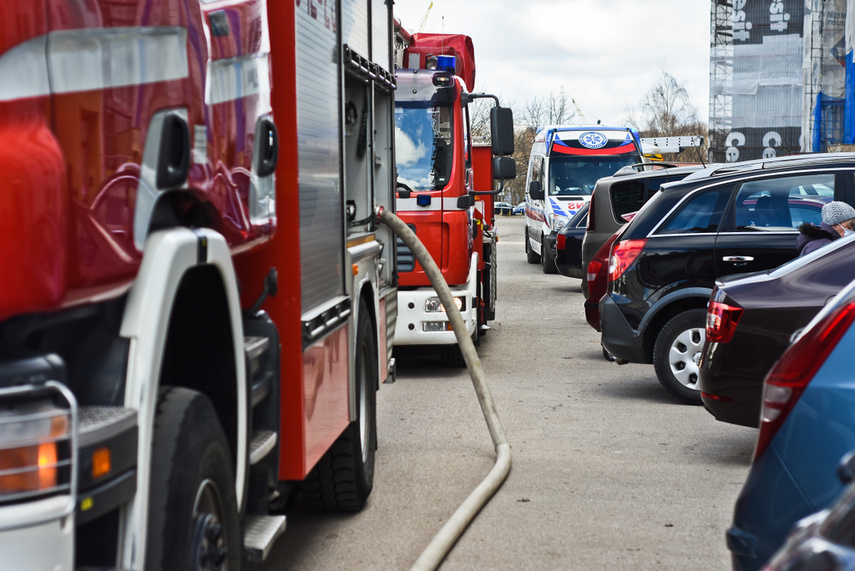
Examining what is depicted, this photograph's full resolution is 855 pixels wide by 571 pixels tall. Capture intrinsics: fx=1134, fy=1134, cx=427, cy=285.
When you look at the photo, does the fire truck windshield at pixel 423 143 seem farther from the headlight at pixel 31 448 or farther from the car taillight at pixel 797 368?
the headlight at pixel 31 448

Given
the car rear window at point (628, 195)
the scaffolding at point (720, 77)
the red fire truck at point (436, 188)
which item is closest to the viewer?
the red fire truck at point (436, 188)

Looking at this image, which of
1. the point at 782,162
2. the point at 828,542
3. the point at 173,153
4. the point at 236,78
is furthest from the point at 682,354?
the point at 828,542

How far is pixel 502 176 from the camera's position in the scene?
12227 mm

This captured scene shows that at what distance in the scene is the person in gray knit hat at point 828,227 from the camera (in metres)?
8.06

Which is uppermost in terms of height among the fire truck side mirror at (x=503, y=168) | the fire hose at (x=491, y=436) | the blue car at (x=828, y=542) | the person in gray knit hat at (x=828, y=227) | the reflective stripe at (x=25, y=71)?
the reflective stripe at (x=25, y=71)

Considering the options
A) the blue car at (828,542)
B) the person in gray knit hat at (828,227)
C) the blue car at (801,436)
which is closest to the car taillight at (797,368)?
the blue car at (801,436)

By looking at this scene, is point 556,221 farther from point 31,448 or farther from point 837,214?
point 31,448

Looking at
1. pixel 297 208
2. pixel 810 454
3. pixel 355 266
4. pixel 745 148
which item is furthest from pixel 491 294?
pixel 745 148

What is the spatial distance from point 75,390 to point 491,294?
11.9 m

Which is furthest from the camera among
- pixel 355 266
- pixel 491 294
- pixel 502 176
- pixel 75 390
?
pixel 491 294

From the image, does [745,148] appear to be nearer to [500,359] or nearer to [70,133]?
[500,359]

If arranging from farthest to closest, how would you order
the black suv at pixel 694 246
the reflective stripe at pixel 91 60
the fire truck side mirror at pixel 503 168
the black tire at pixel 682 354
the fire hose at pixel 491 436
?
1. the fire truck side mirror at pixel 503 168
2. the black tire at pixel 682 354
3. the black suv at pixel 694 246
4. the fire hose at pixel 491 436
5. the reflective stripe at pixel 91 60

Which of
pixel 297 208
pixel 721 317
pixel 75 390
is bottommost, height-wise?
pixel 721 317

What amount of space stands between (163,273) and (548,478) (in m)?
4.47
